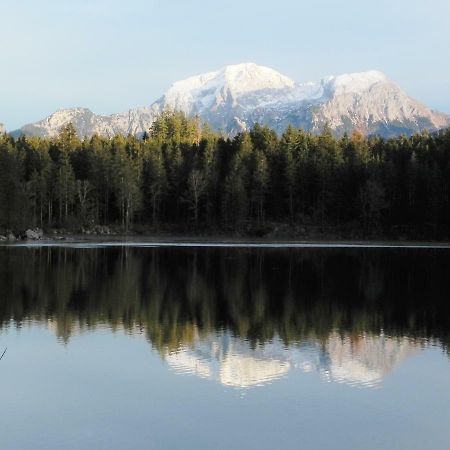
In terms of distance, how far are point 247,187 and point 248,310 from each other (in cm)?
8871

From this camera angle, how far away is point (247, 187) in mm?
121250

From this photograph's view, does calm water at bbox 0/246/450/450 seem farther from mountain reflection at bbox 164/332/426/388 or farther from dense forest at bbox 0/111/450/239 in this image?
dense forest at bbox 0/111/450/239

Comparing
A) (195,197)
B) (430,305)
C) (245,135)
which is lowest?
(430,305)

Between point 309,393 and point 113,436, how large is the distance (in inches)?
244

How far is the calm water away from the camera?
1531 cm

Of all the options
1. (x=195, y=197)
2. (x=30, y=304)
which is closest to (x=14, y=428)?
(x=30, y=304)

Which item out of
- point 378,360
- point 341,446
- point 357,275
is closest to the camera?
point 341,446

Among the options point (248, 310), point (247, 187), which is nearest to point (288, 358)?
point (248, 310)

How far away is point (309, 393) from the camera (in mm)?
18500

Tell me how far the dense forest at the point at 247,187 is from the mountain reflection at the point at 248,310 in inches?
2179

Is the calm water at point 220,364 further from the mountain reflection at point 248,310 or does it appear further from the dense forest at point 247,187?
the dense forest at point 247,187

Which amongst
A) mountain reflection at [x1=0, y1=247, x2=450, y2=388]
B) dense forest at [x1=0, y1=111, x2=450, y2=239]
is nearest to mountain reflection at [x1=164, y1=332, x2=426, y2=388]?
mountain reflection at [x1=0, y1=247, x2=450, y2=388]

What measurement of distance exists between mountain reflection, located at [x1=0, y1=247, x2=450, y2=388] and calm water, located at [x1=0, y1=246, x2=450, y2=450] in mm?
107

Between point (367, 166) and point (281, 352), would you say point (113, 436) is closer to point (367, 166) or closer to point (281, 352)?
point (281, 352)
